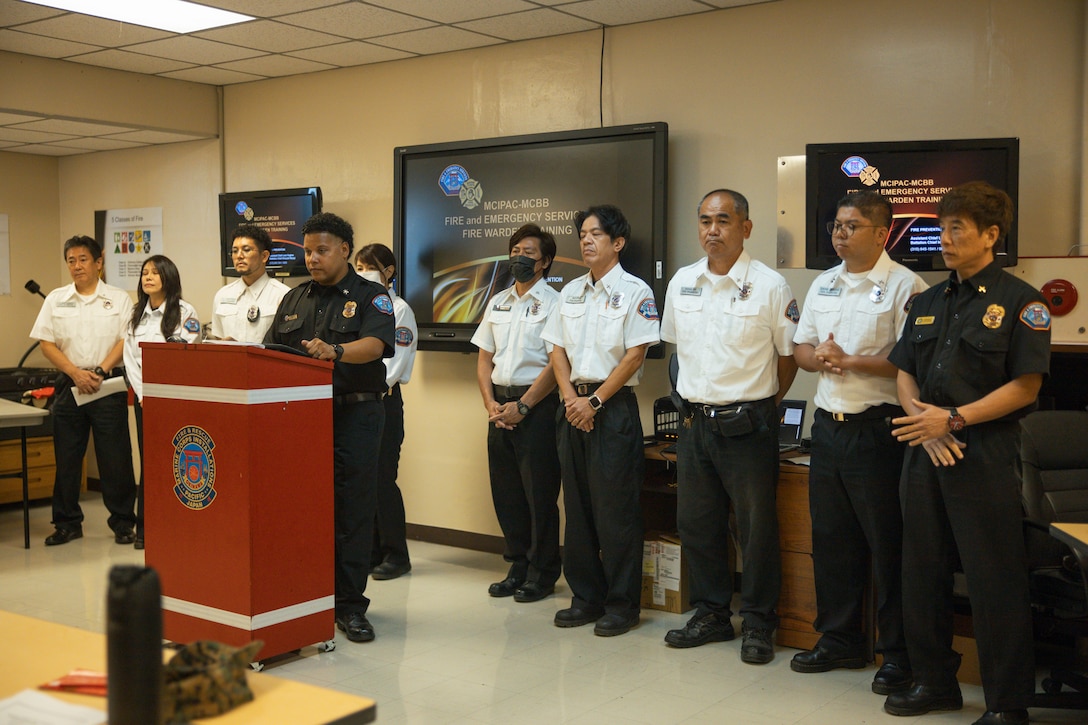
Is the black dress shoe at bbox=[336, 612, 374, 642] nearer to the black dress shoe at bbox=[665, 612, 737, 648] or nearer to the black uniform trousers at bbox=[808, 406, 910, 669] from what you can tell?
the black dress shoe at bbox=[665, 612, 737, 648]

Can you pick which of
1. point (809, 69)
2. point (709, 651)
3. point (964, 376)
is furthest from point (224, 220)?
point (964, 376)

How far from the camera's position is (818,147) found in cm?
446

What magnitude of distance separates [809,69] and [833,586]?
2.47m

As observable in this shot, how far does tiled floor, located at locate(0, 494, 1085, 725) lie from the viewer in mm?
3621

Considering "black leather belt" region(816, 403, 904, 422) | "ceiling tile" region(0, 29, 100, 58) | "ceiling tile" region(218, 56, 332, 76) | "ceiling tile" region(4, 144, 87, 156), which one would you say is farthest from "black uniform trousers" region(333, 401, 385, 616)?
"ceiling tile" region(4, 144, 87, 156)

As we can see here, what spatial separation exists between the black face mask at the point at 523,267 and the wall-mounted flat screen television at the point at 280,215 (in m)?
2.09

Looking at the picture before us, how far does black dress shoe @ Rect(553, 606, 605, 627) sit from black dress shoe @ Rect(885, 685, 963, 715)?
1505 millimetres

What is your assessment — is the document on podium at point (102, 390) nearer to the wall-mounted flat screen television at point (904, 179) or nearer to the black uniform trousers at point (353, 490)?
the black uniform trousers at point (353, 490)

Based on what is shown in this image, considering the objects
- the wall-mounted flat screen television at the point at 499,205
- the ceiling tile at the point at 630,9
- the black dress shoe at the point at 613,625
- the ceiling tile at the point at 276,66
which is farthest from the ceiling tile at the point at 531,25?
the black dress shoe at the point at 613,625

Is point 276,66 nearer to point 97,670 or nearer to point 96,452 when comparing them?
point 96,452

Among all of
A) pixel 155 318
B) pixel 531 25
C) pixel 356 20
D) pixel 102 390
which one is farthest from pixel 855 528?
pixel 102 390

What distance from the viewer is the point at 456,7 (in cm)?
526

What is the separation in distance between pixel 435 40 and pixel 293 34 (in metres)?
0.81

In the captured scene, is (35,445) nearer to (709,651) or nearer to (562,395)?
(562,395)
